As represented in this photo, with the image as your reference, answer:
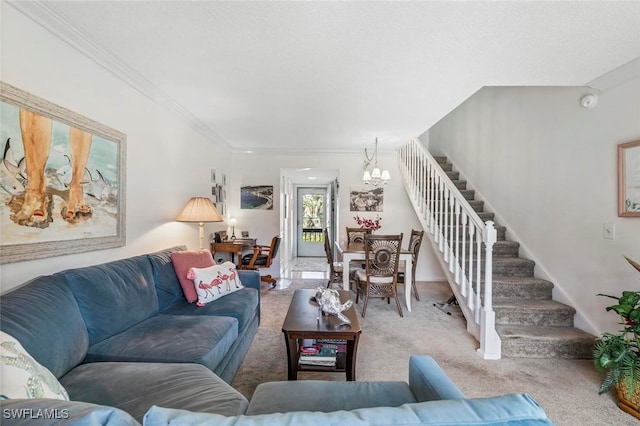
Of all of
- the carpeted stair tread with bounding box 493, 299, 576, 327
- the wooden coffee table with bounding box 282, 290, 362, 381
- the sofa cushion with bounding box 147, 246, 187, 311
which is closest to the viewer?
the wooden coffee table with bounding box 282, 290, 362, 381

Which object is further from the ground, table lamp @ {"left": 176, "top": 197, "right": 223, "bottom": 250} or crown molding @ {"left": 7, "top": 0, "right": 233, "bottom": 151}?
crown molding @ {"left": 7, "top": 0, "right": 233, "bottom": 151}

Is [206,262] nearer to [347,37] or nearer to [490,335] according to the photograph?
[347,37]

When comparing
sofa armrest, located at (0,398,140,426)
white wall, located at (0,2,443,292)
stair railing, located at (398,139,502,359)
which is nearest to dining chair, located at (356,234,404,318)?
stair railing, located at (398,139,502,359)

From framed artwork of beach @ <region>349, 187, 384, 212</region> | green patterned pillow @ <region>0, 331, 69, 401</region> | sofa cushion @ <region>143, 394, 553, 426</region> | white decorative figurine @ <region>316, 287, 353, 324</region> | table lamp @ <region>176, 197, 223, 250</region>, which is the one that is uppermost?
framed artwork of beach @ <region>349, 187, 384, 212</region>

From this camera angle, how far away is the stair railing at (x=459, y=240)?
8.61 feet

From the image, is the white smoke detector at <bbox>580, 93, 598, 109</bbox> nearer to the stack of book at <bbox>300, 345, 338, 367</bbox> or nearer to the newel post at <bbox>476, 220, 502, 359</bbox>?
the newel post at <bbox>476, 220, 502, 359</bbox>

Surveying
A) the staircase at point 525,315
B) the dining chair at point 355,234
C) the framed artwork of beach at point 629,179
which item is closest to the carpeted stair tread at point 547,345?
the staircase at point 525,315

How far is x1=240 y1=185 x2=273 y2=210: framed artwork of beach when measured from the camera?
18.3 ft

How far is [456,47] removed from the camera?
2.00 metres

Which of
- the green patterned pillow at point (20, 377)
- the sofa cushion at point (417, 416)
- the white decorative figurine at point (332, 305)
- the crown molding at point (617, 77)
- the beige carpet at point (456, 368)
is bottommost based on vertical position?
the beige carpet at point (456, 368)

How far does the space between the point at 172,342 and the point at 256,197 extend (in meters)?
4.00

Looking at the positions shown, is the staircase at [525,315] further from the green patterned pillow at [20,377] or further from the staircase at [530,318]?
the green patterned pillow at [20,377]

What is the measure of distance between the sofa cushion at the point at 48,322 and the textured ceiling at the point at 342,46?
1.55 meters

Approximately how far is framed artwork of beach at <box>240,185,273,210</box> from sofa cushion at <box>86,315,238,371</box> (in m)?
3.58
